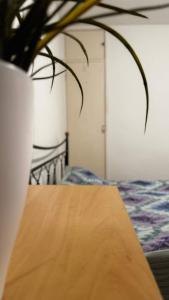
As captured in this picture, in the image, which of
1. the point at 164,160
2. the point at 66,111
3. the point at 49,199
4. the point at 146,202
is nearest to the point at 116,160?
the point at 164,160

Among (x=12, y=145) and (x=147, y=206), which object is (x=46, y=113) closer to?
(x=147, y=206)

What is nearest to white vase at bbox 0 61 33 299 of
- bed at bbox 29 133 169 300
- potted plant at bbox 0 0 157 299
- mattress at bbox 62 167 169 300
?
potted plant at bbox 0 0 157 299

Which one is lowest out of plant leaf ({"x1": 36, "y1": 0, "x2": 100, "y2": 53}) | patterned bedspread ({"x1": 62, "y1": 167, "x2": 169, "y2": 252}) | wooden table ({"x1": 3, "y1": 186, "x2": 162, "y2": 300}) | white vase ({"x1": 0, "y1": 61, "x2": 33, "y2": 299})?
patterned bedspread ({"x1": 62, "y1": 167, "x2": 169, "y2": 252})

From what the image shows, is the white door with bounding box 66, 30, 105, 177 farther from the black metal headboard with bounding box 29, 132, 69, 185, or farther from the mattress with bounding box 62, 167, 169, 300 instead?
the mattress with bounding box 62, 167, 169, 300

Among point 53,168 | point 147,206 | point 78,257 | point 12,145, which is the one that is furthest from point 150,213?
point 12,145

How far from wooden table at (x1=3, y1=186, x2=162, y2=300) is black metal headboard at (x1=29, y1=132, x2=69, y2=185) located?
1.15 m

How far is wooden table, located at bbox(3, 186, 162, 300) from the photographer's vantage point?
0.39 meters

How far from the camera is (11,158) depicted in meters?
0.28

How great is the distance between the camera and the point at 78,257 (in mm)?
483

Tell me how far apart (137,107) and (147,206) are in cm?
181

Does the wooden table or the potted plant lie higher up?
the potted plant

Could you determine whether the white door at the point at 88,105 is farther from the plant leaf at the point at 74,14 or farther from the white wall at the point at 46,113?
the plant leaf at the point at 74,14

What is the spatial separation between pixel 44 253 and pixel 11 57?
34 cm

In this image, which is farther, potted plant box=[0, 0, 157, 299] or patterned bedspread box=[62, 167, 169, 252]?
patterned bedspread box=[62, 167, 169, 252]
